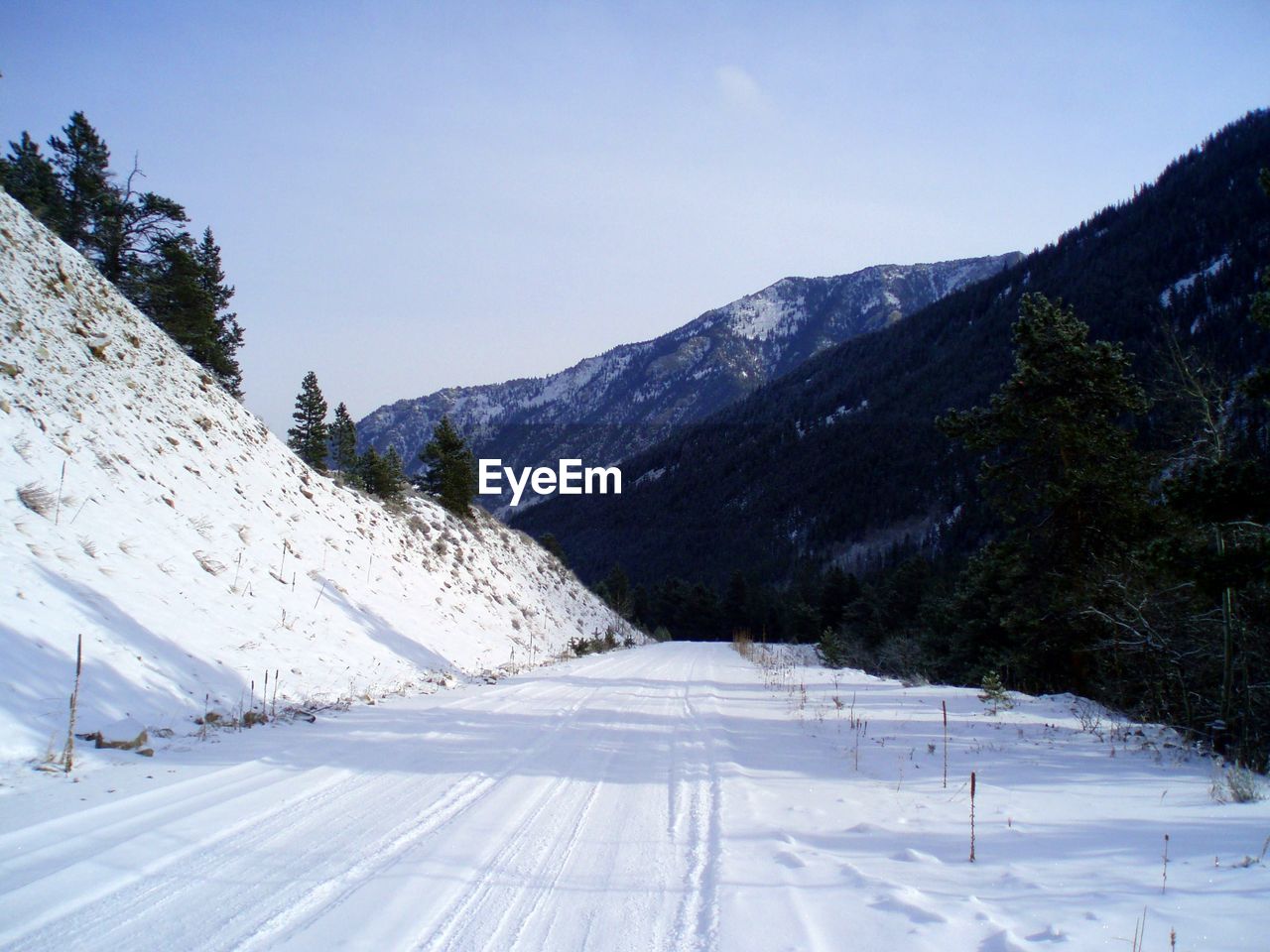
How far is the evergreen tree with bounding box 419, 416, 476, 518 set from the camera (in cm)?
3328

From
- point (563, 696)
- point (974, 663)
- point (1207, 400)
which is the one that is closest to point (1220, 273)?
point (974, 663)

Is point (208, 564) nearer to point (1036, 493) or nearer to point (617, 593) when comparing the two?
point (1036, 493)

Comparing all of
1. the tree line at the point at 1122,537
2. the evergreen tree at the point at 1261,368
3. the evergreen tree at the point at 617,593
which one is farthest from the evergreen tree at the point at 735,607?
the evergreen tree at the point at 1261,368

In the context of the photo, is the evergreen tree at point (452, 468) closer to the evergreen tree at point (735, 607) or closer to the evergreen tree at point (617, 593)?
the evergreen tree at point (617, 593)

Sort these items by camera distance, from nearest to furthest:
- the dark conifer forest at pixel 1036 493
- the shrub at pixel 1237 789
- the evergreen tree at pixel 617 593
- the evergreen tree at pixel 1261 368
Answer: the shrub at pixel 1237 789, the evergreen tree at pixel 1261 368, the dark conifer forest at pixel 1036 493, the evergreen tree at pixel 617 593

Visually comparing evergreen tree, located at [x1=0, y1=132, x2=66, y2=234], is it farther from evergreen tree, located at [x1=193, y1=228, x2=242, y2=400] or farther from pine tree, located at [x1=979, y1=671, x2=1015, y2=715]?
pine tree, located at [x1=979, y1=671, x2=1015, y2=715]

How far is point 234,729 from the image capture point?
7.96 m

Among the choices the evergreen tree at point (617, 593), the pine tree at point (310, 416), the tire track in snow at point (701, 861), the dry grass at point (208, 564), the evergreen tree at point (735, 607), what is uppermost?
the pine tree at point (310, 416)

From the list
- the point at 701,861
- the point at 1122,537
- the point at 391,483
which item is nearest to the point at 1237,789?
the point at 701,861

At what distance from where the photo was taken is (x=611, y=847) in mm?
4867

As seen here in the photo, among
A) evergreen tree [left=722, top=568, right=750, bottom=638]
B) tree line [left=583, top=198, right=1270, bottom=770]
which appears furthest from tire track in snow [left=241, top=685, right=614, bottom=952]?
evergreen tree [left=722, top=568, right=750, bottom=638]

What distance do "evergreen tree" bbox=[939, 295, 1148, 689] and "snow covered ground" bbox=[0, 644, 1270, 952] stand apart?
7.73 m

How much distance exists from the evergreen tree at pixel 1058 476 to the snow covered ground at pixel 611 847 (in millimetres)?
7727

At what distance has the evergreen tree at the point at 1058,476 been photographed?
589 inches
